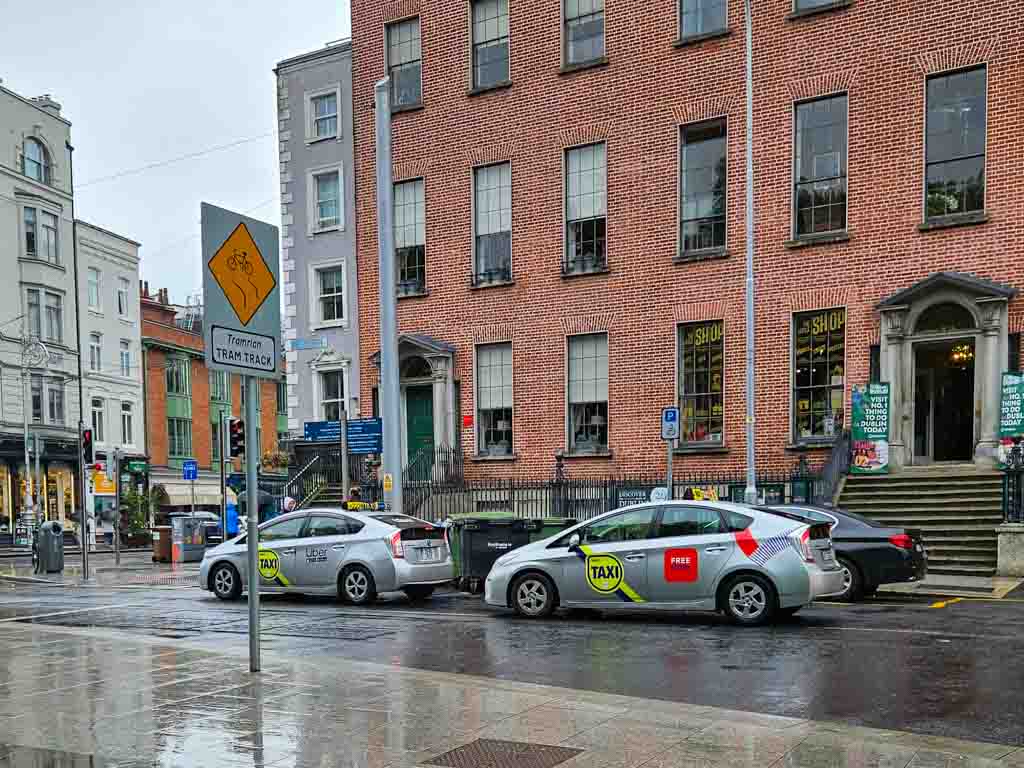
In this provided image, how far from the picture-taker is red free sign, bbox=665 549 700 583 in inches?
493

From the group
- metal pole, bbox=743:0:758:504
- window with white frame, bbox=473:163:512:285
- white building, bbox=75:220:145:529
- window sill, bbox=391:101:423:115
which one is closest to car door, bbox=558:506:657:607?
metal pole, bbox=743:0:758:504

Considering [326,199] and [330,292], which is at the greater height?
[326,199]

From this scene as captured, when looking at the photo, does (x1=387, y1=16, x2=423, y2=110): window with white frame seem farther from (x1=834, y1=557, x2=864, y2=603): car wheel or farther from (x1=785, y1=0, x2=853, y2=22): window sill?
(x1=834, y1=557, x2=864, y2=603): car wheel

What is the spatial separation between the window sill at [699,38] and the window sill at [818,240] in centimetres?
489

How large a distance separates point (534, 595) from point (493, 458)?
504 inches

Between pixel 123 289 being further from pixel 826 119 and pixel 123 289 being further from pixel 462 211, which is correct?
pixel 826 119

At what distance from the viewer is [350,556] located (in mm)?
15750

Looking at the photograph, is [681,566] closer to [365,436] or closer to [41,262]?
[365,436]

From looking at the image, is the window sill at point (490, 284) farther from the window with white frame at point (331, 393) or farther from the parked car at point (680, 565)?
the parked car at point (680, 565)

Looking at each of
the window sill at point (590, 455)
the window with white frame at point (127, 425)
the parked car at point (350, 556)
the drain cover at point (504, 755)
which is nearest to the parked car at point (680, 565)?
the parked car at point (350, 556)

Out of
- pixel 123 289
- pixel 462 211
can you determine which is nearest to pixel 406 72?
pixel 462 211

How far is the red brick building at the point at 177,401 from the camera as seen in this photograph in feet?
184

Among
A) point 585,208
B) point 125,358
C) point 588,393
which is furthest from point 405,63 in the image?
point 125,358

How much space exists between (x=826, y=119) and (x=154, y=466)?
1695 inches
